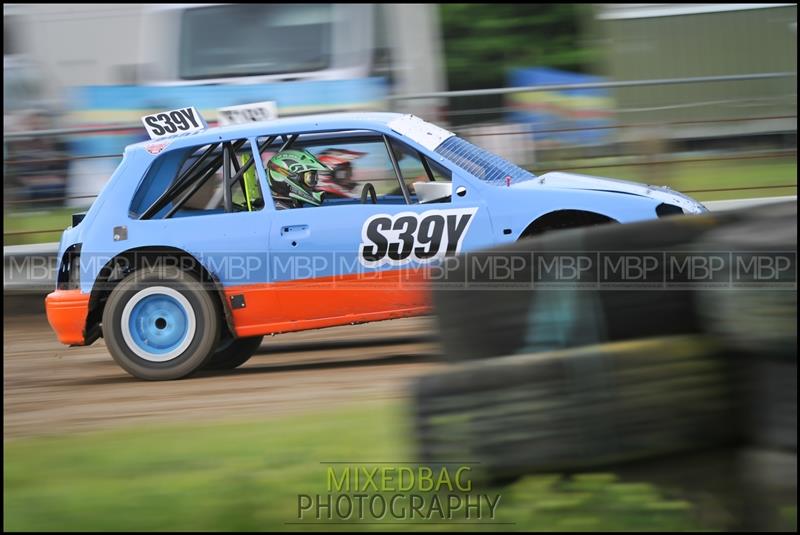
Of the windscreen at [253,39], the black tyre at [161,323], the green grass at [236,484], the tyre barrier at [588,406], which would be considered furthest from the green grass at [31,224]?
the tyre barrier at [588,406]

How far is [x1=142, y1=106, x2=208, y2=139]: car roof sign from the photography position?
7.80 meters

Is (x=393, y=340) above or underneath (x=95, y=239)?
underneath

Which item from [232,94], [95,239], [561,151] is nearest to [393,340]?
[95,239]

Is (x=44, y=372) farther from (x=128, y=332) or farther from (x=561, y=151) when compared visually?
(x=561, y=151)

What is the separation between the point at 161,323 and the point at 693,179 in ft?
20.1

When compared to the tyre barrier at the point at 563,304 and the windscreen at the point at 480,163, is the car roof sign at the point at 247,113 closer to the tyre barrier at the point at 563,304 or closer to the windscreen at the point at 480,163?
the windscreen at the point at 480,163

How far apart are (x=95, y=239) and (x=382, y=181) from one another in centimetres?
205

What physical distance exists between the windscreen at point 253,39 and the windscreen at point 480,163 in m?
6.25

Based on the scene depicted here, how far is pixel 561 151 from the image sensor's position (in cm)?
1129

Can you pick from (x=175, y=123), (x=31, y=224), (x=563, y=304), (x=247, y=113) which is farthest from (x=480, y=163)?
(x=31, y=224)

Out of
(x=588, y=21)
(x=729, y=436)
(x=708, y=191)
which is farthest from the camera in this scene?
(x=588, y=21)

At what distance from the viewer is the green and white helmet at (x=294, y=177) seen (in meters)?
7.46

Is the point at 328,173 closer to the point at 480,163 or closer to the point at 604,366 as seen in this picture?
the point at 480,163

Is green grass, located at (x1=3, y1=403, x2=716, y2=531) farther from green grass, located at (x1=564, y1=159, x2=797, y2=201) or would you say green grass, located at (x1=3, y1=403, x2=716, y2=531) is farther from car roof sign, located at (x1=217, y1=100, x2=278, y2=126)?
green grass, located at (x1=564, y1=159, x2=797, y2=201)
